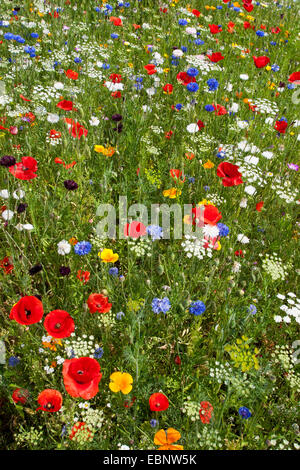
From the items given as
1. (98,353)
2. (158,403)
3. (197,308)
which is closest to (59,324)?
(98,353)

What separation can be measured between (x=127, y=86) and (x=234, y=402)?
107 inches

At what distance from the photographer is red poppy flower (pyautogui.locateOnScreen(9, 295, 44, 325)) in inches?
54.9

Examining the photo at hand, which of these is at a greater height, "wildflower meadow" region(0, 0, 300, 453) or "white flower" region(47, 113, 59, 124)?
"white flower" region(47, 113, 59, 124)

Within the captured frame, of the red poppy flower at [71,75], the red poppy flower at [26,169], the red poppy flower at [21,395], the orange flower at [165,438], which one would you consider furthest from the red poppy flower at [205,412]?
the red poppy flower at [71,75]

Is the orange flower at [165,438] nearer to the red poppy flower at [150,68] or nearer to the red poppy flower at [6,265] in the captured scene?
the red poppy flower at [6,265]

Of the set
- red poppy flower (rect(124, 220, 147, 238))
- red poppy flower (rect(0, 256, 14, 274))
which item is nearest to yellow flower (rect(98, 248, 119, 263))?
red poppy flower (rect(124, 220, 147, 238))

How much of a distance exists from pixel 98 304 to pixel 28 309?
34 cm

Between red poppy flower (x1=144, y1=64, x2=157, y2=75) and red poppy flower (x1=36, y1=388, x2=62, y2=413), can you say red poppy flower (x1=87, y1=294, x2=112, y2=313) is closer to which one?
red poppy flower (x1=36, y1=388, x2=62, y2=413)

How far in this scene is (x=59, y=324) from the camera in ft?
4.88

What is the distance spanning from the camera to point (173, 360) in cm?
184

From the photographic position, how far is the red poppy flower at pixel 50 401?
1.39 metres

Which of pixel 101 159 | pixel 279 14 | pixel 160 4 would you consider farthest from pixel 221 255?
pixel 279 14

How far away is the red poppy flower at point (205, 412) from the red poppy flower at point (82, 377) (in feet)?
1.45
